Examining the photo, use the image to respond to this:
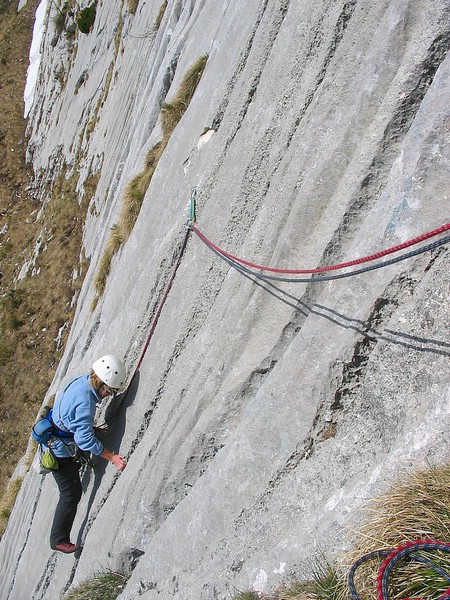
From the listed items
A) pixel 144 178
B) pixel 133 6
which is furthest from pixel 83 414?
pixel 133 6

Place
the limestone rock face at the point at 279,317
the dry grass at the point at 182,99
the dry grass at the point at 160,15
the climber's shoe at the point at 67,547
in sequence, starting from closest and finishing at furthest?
the limestone rock face at the point at 279,317
the climber's shoe at the point at 67,547
the dry grass at the point at 182,99
the dry grass at the point at 160,15

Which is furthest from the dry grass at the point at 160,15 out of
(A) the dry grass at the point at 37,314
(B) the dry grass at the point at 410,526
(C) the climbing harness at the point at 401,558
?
(C) the climbing harness at the point at 401,558

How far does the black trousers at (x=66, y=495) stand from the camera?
8.19 meters

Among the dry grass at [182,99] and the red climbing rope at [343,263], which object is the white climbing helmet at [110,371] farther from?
the dry grass at [182,99]

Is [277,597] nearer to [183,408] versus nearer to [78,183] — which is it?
[183,408]

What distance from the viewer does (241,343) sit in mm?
5910

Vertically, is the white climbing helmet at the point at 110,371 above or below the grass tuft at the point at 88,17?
below

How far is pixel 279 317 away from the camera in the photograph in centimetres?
560

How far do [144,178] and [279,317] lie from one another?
20.1 feet

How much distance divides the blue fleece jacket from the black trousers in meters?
0.86

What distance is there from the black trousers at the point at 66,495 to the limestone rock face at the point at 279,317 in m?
0.22

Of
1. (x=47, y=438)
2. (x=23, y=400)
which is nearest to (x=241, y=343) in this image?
(x=47, y=438)

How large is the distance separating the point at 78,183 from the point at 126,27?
5.60 metres

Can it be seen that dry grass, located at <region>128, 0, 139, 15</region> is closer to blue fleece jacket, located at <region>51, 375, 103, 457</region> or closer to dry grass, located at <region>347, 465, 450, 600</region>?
blue fleece jacket, located at <region>51, 375, 103, 457</region>
